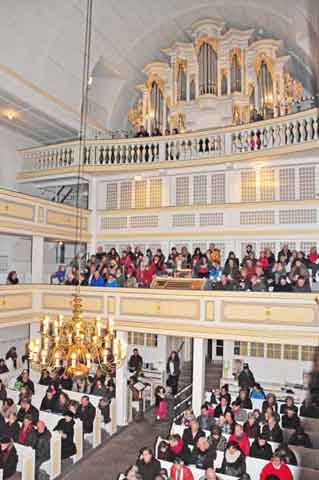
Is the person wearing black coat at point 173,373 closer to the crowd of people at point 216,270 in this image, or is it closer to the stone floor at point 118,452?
the stone floor at point 118,452

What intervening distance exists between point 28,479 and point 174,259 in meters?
6.56

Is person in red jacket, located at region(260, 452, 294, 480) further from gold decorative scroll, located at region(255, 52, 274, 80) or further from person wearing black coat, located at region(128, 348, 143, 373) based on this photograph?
gold decorative scroll, located at region(255, 52, 274, 80)

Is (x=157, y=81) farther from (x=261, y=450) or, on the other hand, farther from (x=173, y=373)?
(x=261, y=450)

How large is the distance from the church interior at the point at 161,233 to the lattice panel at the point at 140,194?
0.06 m

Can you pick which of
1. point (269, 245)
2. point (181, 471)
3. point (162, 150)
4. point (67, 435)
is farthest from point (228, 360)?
point (162, 150)

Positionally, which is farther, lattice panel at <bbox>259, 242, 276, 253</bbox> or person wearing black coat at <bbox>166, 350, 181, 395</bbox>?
lattice panel at <bbox>259, 242, 276, 253</bbox>

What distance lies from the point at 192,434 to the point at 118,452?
2.57m

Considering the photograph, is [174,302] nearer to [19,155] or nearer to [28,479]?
[28,479]

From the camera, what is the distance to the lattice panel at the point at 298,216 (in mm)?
12688

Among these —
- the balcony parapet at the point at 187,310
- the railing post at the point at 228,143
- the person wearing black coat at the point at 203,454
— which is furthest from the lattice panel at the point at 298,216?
the person wearing black coat at the point at 203,454

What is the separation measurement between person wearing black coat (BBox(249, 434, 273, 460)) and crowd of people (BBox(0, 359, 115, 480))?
3523mm

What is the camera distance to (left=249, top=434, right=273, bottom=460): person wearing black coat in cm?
758

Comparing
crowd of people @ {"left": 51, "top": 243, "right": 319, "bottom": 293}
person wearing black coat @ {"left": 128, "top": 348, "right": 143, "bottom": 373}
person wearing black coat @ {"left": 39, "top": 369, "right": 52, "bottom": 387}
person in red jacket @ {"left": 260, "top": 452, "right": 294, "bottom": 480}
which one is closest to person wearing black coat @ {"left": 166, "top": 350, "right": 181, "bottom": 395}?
person wearing black coat @ {"left": 128, "top": 348, "right": 143, "bottom": 373}

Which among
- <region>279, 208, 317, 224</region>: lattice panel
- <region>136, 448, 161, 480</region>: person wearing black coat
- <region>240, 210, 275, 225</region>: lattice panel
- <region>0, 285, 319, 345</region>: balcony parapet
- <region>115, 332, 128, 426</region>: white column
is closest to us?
<region>136, 448, 161, 480</region>: person wearing black coat
